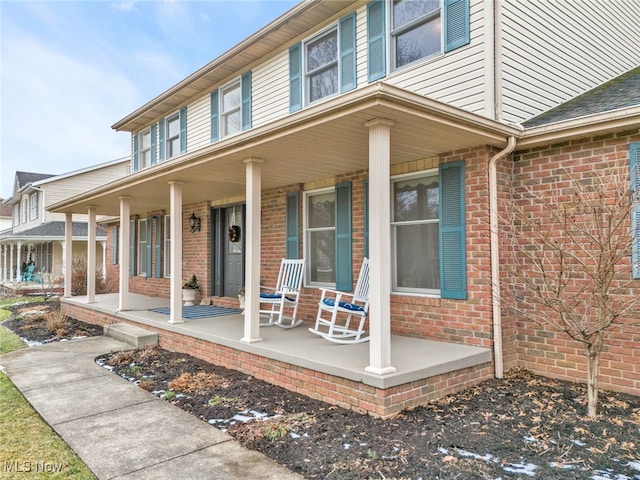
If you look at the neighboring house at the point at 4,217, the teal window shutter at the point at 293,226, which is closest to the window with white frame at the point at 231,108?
the teal window shutter at the point at 293,226

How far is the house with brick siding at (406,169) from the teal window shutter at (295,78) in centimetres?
3

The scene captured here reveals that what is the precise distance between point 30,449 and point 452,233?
4.33 m

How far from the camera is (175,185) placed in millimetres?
6648

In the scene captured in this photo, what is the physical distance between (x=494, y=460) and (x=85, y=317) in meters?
8.96

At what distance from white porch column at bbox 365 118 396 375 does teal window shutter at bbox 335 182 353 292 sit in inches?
90.6

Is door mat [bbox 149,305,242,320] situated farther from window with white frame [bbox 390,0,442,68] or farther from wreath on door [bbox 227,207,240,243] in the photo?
window with white frame [bbox 390,0,442,68]

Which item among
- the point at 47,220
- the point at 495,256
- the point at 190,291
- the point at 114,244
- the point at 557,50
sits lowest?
the point at 190,291

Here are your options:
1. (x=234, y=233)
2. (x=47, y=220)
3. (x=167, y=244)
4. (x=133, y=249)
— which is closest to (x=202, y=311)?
(x=234, y=233)

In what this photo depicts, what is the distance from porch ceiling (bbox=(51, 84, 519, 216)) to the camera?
11.8 feet

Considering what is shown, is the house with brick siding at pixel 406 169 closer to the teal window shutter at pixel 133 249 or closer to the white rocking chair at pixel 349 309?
the white rocking chair at pixel 349 309

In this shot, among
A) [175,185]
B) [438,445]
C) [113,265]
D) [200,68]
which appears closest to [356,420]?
[438,445]

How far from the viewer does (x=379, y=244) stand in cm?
377

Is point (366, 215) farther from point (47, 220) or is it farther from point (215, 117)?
point (47, 220)

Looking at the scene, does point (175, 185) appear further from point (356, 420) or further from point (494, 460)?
point (494, 460)
